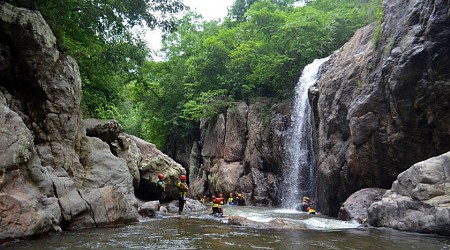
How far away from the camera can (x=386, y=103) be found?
13.2 meters

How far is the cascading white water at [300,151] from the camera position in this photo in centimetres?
2009

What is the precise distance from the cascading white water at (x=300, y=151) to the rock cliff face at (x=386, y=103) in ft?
9.13

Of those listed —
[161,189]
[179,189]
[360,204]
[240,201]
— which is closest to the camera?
[360,204]

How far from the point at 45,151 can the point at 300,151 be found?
14698mm

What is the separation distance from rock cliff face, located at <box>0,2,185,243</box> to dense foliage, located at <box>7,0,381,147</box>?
136 cm

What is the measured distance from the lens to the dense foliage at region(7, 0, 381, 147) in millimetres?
A: 12570

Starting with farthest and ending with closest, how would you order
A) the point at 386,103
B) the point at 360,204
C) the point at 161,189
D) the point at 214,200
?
the point at 161,189 → the point at 214,200 → the point at 386,103 → the point at 360,204

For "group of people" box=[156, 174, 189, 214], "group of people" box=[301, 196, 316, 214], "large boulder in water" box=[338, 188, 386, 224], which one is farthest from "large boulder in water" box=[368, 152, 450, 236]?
"group of people" box=[301, 196, 316, 214]

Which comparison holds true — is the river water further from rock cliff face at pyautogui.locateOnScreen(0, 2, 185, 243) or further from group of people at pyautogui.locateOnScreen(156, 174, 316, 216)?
group of people at pyautogui.locateOnScreen(156, 174, 316, 216)

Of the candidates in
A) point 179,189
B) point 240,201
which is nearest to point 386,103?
point 179,189

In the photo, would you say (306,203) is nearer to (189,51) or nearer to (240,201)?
(240,201)

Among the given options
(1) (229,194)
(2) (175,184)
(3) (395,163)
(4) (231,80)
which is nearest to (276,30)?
(4) (231,80)

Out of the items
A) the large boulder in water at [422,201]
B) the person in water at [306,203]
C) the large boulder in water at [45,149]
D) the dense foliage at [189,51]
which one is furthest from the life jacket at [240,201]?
the large boulder in water at [422,201]

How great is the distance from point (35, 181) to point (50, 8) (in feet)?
17.5
